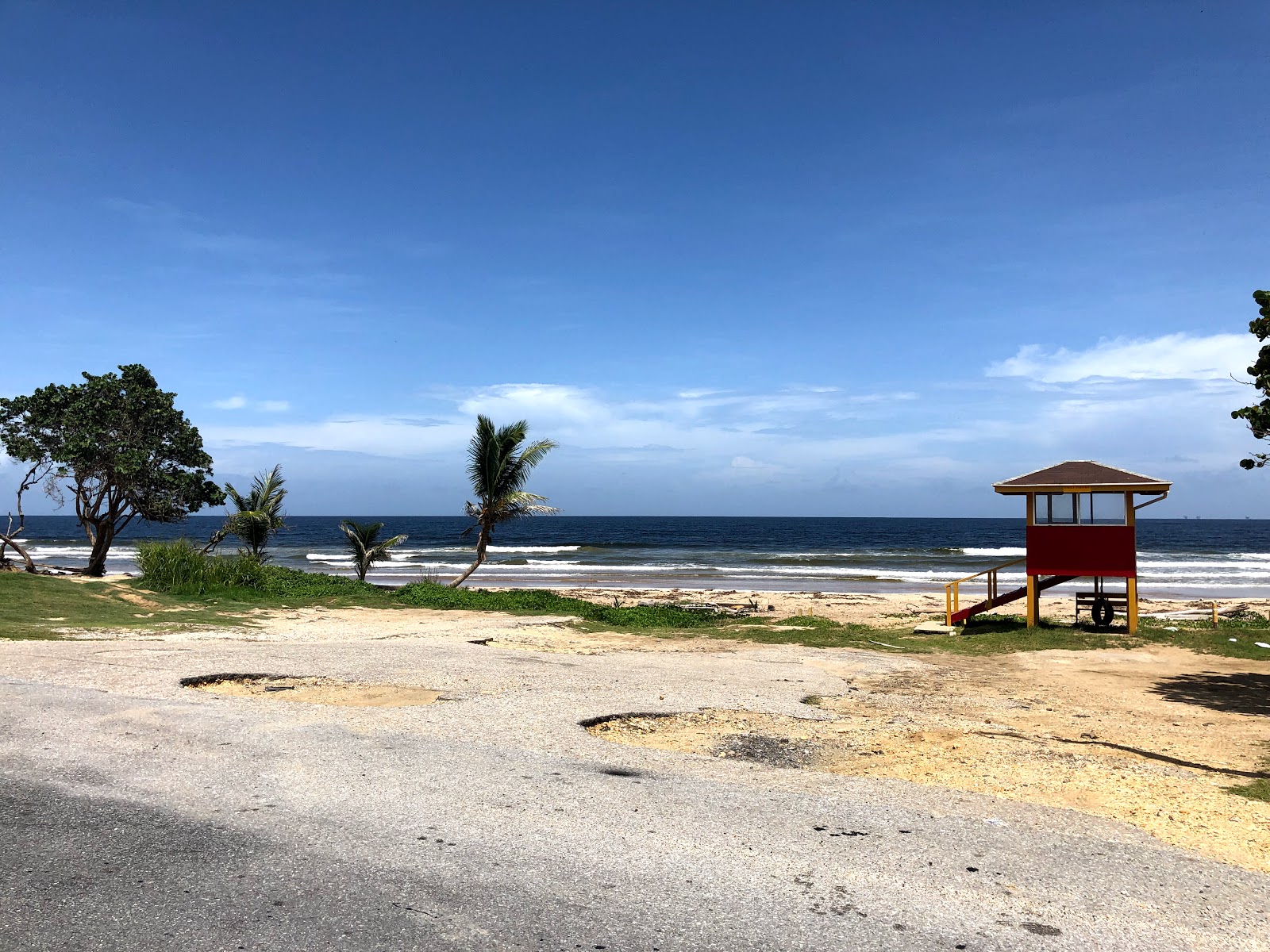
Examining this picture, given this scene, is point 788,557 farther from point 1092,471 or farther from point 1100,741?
point 1100,741

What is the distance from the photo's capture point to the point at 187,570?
22344 millimetres

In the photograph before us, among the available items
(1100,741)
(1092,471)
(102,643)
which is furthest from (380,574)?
(1100,741)

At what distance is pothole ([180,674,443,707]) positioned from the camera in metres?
9.41

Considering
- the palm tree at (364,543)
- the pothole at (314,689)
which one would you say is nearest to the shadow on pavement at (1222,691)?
the pothole at (314,689)

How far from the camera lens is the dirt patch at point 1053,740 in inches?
247

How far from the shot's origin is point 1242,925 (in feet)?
14.1

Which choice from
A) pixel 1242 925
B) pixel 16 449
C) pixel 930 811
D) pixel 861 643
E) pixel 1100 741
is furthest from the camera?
pixel 16 449

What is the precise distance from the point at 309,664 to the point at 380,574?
37.7m

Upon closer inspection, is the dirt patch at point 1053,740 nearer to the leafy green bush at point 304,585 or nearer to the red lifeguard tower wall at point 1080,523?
Answer: the red lifeguard tower wall at point 1080,523

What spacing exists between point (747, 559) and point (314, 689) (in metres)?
52.2

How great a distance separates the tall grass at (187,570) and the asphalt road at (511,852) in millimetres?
14777

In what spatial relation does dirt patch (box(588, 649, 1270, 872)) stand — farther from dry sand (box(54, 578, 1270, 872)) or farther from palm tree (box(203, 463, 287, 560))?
palm tree (box(203, 463, 287, 560))

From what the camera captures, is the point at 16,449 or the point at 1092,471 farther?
the point at 16,449

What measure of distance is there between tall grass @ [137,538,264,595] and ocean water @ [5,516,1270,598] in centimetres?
721
